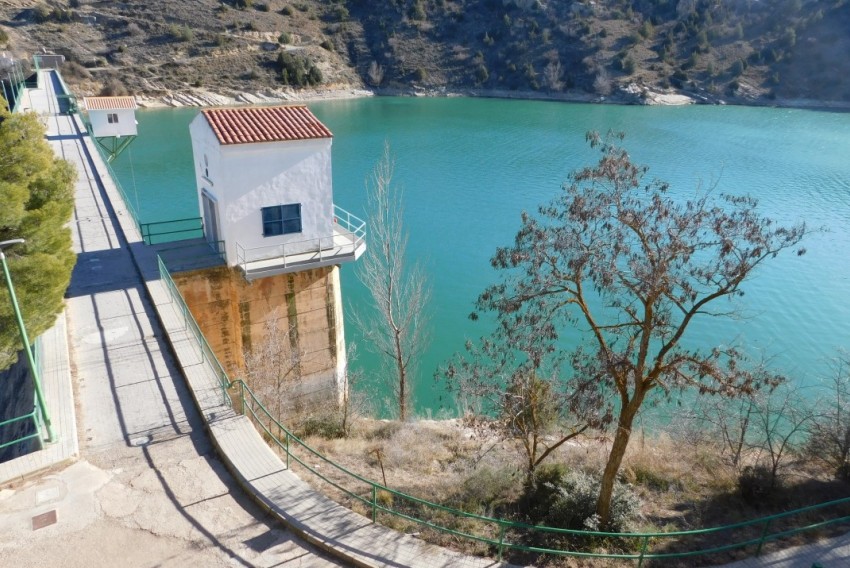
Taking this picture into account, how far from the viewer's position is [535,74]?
8569cm

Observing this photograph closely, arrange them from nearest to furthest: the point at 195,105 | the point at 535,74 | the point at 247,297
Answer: the point at 247,297
the point at 195,105
the point at 535,74

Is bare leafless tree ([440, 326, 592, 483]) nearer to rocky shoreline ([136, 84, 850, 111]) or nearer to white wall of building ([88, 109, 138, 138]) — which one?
white wall of building ([88, 109, 138, 138])

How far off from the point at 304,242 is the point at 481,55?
80.4m

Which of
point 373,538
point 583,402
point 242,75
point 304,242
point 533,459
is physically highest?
point 242,75

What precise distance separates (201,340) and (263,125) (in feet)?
21.5

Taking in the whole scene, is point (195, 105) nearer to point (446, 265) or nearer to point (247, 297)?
point (446, 265)

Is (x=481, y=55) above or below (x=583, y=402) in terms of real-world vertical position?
above

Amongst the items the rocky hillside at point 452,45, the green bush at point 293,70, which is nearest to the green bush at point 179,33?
the rocky hillside at point 452,45

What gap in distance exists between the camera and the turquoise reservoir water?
2348 cm

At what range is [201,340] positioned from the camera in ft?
39.0

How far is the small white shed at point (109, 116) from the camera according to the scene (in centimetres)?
3306

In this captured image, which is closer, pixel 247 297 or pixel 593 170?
pixel 593 170

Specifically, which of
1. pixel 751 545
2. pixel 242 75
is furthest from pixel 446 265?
pixel 242 75

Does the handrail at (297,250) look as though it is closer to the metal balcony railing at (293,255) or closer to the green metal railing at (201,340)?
the metal balcony railing at (293,255)
